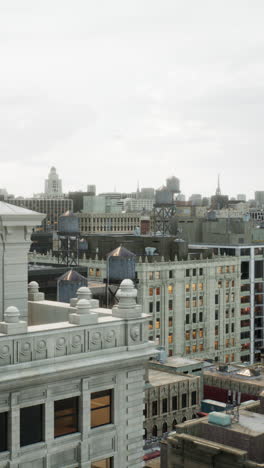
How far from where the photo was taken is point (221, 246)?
16838cm

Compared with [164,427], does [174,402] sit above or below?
above

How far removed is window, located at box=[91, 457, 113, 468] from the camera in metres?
24.7

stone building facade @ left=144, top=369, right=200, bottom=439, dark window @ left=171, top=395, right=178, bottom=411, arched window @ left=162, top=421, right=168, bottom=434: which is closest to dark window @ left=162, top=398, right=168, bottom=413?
stone building facade @ left=144, top=369, right=200, bottom=439

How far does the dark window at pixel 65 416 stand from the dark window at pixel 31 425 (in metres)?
0.66

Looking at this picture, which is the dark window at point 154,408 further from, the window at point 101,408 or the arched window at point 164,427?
the window at point 101,408

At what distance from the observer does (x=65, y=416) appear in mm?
23828

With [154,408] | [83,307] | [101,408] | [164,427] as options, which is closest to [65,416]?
A: [101,408]

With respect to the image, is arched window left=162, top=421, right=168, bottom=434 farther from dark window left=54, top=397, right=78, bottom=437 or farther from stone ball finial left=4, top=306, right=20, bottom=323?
stone ball finial left=4, top=306, right=20, bottom=323

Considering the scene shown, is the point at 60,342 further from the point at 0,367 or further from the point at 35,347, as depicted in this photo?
the point at 0,367

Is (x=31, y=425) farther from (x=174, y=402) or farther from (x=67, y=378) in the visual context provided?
(x=174, y=402)

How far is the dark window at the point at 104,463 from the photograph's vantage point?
24.7 meters

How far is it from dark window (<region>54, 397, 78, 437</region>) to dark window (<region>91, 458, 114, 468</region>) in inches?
60.6

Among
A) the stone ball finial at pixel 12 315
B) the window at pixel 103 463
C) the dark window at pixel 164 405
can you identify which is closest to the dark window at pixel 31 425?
the window at pixel 103 463

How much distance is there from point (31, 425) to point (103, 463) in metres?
3.62
